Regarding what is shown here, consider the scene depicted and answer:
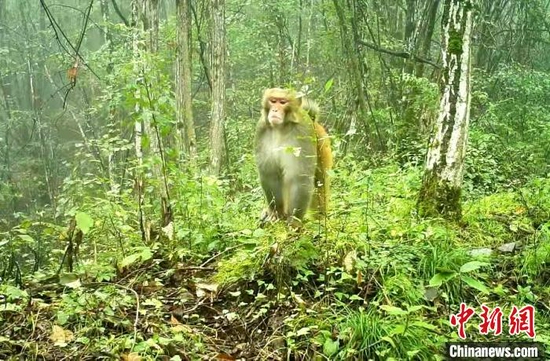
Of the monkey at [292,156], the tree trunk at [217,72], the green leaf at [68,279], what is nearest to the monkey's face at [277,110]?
the monkey at [292,156]

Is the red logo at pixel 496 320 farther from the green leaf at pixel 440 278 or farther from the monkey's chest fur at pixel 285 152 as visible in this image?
the monkey's chest fur at pixel 285 152

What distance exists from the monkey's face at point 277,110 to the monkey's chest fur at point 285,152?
0.17 metres

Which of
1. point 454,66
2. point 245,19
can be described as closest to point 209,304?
point 454,66

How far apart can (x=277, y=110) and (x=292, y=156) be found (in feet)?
1.47

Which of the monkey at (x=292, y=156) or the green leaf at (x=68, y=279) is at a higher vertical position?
the monkey at (x=292, y=156)

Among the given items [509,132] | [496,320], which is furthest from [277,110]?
[509,132]

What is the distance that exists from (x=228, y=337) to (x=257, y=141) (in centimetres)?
219

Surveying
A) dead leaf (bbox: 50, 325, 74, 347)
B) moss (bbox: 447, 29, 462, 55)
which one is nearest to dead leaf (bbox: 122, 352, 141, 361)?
dead leaf (bbox: 50, 325, 74, 347)

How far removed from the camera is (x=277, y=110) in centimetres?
512

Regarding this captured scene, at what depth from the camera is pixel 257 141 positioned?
18.4ft

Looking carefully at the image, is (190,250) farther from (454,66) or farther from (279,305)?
(454,66)

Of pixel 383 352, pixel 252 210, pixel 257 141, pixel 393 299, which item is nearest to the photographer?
pixel 383 352

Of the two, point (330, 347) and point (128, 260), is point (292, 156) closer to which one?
point (128, 260)

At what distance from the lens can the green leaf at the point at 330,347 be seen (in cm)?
354
